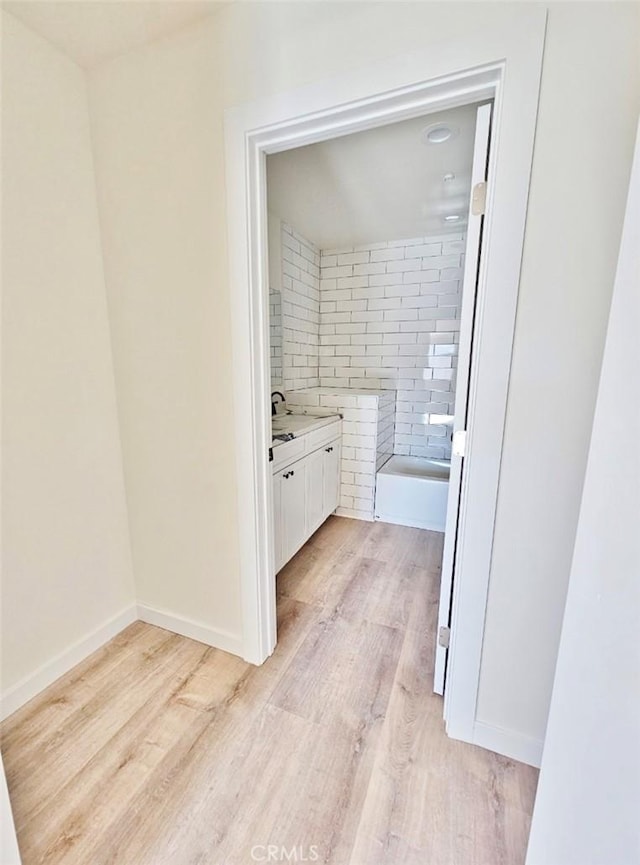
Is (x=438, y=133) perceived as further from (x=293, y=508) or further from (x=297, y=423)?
(x=293, y=508)

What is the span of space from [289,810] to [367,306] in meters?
3.31

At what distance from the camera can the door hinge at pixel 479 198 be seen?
3.56 feet

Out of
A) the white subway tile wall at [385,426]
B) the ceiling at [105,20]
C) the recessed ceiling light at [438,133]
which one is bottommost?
the white subway tile wall at [385,426]

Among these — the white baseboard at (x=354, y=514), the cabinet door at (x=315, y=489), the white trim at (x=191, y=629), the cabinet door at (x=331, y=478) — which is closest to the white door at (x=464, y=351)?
the white trim at (x=191, y=629)

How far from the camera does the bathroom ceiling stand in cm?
169

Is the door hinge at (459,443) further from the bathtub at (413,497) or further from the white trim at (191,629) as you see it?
the bathtub at (413,497)

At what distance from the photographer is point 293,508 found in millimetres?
2227

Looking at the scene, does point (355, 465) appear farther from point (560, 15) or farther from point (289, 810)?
point (560, 15)

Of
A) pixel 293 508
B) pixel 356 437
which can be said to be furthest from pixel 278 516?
pixel 356 437

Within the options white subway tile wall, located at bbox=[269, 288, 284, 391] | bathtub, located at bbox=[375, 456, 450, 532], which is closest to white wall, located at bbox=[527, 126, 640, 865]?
bathtub, located at bbox=[375, 456, 450, 532]

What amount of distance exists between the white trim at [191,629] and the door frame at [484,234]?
0.36m

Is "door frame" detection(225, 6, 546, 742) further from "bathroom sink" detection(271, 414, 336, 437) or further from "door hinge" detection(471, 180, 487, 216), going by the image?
"bathroom sink" detection(271, 414, 336, 437)

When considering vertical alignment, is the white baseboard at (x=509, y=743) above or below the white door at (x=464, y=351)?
below

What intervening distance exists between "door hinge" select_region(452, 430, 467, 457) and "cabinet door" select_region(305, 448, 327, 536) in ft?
4.14
